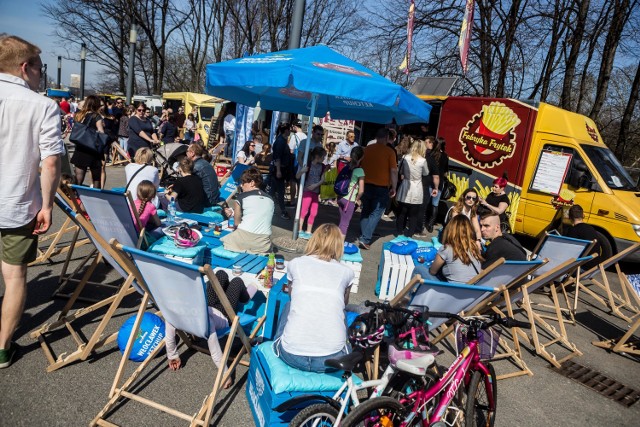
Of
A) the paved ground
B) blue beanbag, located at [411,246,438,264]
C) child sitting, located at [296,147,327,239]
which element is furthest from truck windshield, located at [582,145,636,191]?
child sitting, located at [296,147,327,239]

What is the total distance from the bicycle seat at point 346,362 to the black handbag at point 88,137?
6041 millimetres

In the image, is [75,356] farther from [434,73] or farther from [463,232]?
[434,73]

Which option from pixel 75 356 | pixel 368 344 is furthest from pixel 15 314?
A: pixel 368 344

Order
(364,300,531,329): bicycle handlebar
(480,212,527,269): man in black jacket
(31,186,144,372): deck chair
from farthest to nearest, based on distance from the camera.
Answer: (480,212,527,269): man in black jacket < (31,186,144,372): deck chair < (364,300,531,329): bicycle handlebar

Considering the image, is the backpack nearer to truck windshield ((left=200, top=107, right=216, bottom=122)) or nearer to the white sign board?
the white sign board

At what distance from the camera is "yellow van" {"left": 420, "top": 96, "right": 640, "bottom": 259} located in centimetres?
773

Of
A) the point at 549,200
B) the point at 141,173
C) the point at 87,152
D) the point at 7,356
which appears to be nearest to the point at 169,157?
the point at 87,152

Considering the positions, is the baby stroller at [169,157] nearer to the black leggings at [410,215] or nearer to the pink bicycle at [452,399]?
the black leggings at [410,215]

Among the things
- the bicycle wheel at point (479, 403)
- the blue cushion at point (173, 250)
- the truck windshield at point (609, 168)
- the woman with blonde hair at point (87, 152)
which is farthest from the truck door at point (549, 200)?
the woman with blonde hair at point (87, 152)

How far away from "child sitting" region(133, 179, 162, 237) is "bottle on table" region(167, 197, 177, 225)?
1.69 ft

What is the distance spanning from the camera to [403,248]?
222 inches

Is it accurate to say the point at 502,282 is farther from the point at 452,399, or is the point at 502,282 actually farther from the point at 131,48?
the point at 131,48

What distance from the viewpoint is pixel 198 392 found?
3.11 metres

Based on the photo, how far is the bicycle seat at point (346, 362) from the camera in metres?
2.46
